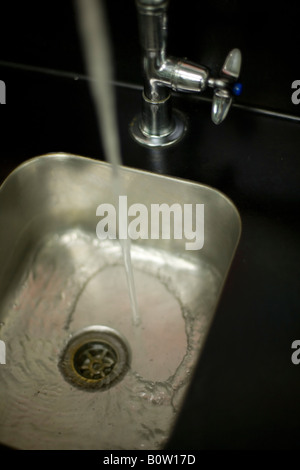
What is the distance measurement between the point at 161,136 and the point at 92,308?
31 centimetres

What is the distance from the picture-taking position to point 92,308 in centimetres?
74

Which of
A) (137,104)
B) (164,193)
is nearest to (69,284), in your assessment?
(164,193)

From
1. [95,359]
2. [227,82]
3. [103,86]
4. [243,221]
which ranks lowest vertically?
[95,359]

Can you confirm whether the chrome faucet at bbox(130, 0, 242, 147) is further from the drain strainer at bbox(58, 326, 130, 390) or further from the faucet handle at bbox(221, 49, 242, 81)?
the drain strainer at bbox(58, 326, 130, 390)

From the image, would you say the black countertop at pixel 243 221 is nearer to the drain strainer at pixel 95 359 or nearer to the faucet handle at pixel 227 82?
the faucet handle at pixel 227 82

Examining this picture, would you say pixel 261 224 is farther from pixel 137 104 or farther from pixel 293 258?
pixel 137 104

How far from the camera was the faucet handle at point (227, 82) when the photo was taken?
0.57m

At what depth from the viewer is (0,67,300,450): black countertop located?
0.46 meters

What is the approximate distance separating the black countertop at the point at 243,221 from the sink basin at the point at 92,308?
0.13 ft

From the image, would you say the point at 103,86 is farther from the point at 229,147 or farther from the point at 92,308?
the point at 92,308

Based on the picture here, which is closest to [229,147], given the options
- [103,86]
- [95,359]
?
[103,86]

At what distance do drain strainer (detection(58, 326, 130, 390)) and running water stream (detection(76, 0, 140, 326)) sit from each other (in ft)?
0.17

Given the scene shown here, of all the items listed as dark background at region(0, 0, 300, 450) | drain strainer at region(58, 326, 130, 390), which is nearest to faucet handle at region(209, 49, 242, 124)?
dark background at region(0, 0, 300, 450)

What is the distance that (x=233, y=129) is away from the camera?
724 millimetres
